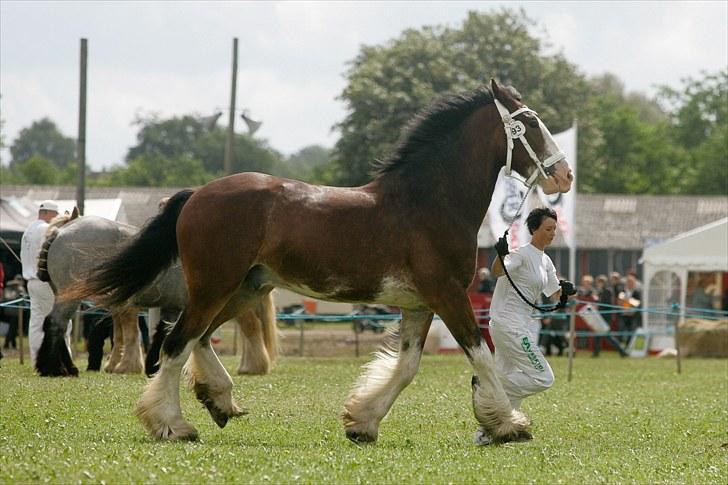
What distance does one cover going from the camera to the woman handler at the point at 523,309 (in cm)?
1070

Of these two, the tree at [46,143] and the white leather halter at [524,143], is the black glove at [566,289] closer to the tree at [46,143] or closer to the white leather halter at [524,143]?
the white leather halter at [524,143]

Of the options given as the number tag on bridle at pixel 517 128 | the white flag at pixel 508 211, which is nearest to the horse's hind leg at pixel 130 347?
the number tag on bridle at pixel 517 128

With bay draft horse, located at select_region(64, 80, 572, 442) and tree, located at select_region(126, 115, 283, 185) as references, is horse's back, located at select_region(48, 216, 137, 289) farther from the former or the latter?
tree, located at select_region(126, 115, 283, 185)

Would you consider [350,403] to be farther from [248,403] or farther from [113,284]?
[248,403]

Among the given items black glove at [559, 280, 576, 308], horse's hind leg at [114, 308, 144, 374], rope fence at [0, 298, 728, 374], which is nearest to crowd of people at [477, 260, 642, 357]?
rope fence at [0, 298, 728, 374]

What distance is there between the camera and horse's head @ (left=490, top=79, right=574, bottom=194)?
1054cm

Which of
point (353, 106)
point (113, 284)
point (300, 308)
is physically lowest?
point (300, 308)

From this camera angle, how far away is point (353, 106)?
60.6m

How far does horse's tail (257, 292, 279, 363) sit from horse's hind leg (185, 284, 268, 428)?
7.48 meters

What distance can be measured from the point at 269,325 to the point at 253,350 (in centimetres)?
44

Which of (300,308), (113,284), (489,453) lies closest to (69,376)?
(113,284)

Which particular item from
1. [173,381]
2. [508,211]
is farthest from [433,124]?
[508,211]

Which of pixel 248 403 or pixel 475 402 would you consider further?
pixel 248 403

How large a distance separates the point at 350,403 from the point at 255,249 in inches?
55.3
